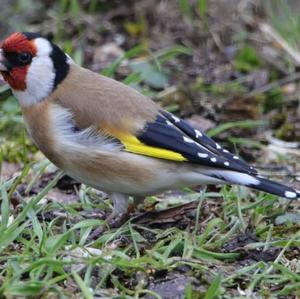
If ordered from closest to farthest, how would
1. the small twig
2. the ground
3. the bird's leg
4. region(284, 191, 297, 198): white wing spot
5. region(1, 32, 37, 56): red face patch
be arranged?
the ground
region(284, 191, 297, 198): white wing spot
the bird's leg
region(1, 32, 37, 56): red face patch
the small twig

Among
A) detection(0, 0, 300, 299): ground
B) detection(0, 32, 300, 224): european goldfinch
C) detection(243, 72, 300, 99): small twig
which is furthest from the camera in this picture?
detection(243, 72, 300, 99): small twig

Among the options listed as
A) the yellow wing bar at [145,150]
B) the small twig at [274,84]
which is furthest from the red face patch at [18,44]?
the small twig at [274,84]

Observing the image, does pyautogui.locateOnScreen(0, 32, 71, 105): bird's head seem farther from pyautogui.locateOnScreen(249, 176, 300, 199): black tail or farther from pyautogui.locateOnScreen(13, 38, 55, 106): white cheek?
pyautogui.locateOnScreen(249, 176, 300, 199): black tail

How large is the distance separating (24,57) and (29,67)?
2.3 inches

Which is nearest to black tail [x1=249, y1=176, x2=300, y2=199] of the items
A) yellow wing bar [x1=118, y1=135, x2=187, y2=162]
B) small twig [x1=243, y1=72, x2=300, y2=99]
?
yellow wing bar [x1=118, y1=135, x2=187, y2=162]

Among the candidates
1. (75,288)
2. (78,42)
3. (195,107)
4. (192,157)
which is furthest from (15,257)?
(78,42)

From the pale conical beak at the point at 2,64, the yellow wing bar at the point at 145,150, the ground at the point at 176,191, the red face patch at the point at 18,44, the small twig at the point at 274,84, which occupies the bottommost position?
the small twig at the point at 274,84

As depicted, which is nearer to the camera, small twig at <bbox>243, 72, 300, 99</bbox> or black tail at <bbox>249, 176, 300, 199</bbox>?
black tail at <bbox>249, 176, 300, 199</bbox>

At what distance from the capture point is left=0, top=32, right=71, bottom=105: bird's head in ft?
14.6

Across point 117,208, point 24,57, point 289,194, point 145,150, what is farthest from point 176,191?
point 24,57

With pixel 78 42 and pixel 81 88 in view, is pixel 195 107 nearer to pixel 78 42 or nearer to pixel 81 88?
pixel 78 42

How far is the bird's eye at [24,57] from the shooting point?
4.51 meters

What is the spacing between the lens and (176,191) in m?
5.06

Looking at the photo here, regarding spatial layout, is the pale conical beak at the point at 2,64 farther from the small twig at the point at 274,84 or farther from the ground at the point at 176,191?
the small twig at the point at 274,84
